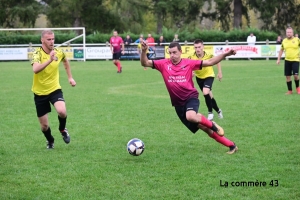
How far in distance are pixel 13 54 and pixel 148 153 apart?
29.3 meters

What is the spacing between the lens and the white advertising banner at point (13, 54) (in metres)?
36.0

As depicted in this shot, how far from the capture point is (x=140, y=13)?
53250mm

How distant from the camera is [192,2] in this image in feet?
167

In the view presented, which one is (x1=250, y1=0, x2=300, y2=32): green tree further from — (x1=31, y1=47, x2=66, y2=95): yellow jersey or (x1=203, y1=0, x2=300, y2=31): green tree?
(x1=31, y1=47, x2=66, y2=95): yellow jersey

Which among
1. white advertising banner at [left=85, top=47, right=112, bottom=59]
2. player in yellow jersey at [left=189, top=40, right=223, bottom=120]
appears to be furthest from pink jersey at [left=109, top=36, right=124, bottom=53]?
player in yellow jersey at [left=189, top=40, right=223, bottom=120]

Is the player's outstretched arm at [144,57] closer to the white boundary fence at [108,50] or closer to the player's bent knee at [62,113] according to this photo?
the player's bent knee at [62,113]

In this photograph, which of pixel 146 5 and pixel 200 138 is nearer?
pixel 200 138

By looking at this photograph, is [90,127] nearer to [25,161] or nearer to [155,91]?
[25,161]

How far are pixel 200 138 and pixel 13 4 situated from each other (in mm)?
46657

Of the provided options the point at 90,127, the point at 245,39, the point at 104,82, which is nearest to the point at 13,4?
the point at 245,39

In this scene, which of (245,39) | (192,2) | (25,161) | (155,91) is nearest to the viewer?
(25,161)

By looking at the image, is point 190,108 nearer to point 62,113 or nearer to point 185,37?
point 62,113

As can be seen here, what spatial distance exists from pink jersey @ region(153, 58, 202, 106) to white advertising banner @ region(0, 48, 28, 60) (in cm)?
2885

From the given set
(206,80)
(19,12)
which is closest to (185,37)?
(19,12)
